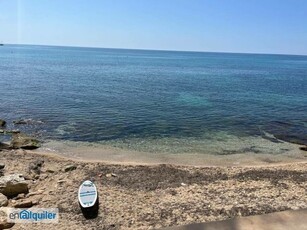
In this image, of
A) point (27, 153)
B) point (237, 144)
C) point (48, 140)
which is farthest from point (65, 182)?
point (237, 144)

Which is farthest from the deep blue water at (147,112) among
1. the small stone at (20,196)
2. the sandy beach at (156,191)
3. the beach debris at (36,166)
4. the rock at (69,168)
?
the small stone at (20,196)

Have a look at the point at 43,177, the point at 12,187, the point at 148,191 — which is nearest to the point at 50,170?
the point at 43,177

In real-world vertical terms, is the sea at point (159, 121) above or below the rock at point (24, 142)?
above

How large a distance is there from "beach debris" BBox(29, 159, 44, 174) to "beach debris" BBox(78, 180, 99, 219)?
4.63 m

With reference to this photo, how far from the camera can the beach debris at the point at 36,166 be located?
48.7 feet

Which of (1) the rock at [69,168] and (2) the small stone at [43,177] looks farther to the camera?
(1) the rock at [69,168]

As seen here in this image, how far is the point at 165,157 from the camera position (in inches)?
743

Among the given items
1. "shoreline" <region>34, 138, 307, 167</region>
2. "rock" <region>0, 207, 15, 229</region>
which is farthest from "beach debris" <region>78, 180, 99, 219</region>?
"shoreline" <region>34, 138, 307, 167</region>

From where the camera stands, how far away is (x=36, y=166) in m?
15.4

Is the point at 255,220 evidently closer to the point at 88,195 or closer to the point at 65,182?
the point at 88,195

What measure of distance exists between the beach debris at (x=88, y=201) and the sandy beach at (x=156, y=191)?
19cm

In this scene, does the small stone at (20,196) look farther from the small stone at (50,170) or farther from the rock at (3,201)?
the small stone at (50,170)

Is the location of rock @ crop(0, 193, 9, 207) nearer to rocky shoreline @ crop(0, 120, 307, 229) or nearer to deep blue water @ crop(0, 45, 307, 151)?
rocky shoreline @ crop(0, 120, 307, 229)

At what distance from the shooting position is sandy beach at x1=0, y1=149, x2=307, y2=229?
9602mm
